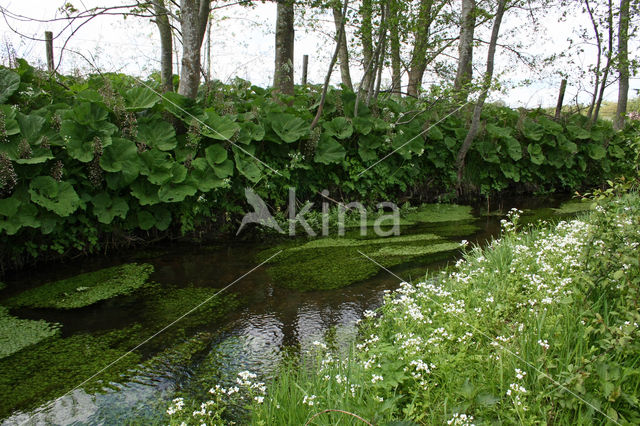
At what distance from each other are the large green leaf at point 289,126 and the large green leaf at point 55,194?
2514 millimetres

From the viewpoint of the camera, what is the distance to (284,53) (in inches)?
284

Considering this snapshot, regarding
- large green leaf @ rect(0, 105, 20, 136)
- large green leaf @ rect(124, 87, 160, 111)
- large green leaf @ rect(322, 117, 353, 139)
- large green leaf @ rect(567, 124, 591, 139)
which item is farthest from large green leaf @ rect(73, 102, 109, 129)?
large green leaf @ rect(567, 124, 591, 139)

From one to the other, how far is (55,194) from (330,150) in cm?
339

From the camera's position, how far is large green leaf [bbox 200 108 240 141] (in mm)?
5371

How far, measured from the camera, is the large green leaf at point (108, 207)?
455 centimetres

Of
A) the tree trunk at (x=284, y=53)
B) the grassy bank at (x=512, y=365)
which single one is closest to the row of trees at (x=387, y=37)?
the tree trunk at (x=284, y=53)

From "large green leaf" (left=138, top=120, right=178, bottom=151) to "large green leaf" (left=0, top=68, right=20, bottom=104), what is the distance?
119 cm

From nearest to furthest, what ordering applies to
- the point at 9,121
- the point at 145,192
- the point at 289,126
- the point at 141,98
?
1. the point at 9,121
2. the point at 145,192
3. the point at 141,98
4. the point at 289,126

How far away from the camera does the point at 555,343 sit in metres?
2.04

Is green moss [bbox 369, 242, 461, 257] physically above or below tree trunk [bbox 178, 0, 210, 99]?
below

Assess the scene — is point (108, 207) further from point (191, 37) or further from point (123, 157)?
point (191, 37)

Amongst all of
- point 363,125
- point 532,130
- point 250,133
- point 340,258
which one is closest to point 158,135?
point 250,133

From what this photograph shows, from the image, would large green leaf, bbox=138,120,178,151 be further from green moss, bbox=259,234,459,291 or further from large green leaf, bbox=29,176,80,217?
green moss, bbox=259,234,459,291

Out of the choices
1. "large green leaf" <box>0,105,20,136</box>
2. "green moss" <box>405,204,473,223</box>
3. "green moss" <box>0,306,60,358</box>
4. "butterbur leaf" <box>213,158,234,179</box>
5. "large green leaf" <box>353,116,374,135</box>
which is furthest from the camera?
"green moss" <box>405,204,473,223</box>
